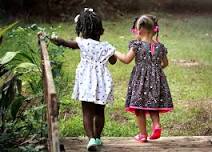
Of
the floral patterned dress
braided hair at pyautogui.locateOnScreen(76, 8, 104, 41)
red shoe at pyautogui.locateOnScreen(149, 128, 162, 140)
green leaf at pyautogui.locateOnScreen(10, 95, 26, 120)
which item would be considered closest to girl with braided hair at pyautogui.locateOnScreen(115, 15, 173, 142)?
the floral patterned dress

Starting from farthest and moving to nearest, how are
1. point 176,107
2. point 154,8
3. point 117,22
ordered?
point 154,8
point 117,22
point 176,107

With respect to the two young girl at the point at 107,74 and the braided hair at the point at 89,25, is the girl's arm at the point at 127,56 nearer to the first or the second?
the two young girl at the point at 107,74

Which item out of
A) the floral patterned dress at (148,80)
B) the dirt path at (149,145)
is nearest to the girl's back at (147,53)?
the floral patterned dress at (148,80)

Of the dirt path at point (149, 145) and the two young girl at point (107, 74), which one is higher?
the two young girl at point (107, 74)

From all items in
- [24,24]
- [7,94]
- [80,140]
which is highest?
[24,24]

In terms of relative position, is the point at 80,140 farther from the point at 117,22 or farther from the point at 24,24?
the point at 117,22

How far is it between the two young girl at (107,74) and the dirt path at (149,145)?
111 millimetres

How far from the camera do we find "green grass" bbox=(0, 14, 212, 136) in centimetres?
722

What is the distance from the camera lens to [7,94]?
524 cm

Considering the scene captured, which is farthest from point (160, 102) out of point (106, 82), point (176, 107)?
point (176, 107)

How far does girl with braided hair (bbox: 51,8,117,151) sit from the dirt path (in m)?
0.24

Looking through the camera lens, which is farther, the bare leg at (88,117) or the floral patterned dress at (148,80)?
the floral patterned dress at (148,80)

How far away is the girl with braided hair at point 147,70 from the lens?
520 centimetres

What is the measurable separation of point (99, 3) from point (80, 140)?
14743 millimetres
